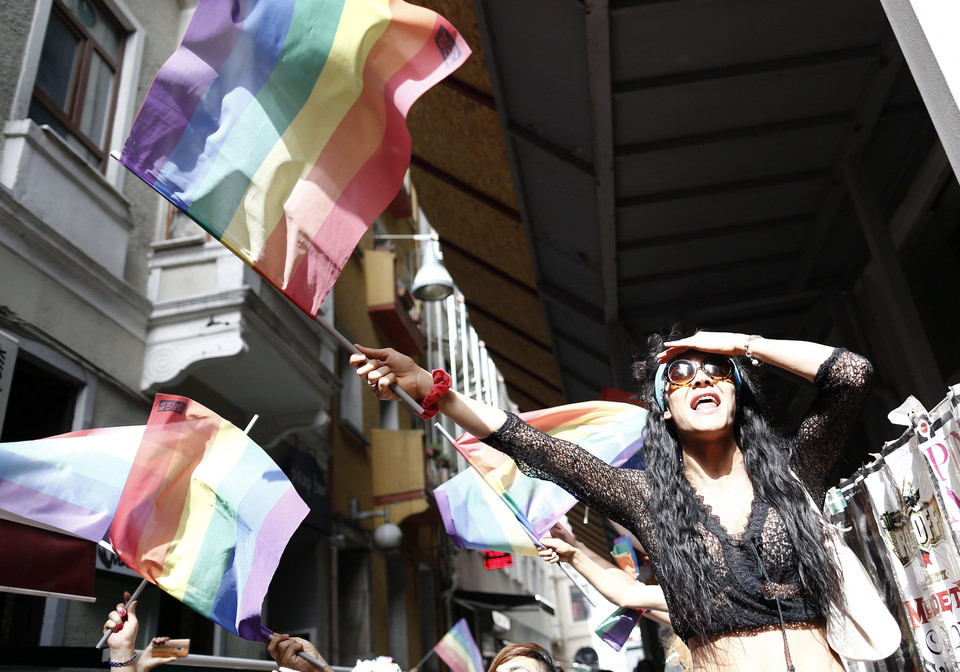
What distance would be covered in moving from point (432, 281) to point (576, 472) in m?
8.98

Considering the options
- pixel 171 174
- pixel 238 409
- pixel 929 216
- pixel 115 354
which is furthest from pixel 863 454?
pixel 171 174

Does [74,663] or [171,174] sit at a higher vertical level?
[171,174]

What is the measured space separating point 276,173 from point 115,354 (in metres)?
5.47

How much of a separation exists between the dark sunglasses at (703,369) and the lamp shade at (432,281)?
885 cm

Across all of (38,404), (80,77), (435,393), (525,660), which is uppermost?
(80,77)

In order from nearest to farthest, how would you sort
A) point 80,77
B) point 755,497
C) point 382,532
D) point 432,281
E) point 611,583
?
point 755,497, point 611,583, point 80,77, point 432,281, point 382,532

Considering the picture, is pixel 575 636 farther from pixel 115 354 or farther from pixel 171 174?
pixel 171 174

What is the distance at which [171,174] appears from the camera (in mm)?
2881

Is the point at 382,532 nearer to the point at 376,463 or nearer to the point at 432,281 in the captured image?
the point at 376,463

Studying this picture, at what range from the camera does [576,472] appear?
2471 millimetres

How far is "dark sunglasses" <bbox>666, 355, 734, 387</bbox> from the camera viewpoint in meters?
2.48

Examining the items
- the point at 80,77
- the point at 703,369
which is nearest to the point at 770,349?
the point at 703,369

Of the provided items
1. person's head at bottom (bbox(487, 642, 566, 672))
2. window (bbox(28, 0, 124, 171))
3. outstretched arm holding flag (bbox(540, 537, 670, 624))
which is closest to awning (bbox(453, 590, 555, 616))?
window (bbox(28, 0, 124, 171))

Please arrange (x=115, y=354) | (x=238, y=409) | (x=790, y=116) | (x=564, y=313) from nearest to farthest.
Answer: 1. (x=790, y=116)
2. (x=115, y=354)
3. (x=564, y=313)
4. (x=238, y=409)
